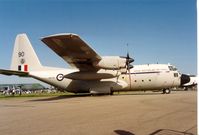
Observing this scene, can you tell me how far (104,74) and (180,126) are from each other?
59.7ft

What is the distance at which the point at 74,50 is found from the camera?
73.3 feet

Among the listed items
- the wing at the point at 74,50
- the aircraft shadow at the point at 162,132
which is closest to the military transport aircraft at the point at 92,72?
the wing at the point at 74,50

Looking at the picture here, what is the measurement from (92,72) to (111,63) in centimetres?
262

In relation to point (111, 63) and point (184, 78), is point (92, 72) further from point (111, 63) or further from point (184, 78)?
point (184, 78)

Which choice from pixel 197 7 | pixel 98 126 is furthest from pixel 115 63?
pixel 197 7

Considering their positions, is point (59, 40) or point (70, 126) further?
point (59, 40)

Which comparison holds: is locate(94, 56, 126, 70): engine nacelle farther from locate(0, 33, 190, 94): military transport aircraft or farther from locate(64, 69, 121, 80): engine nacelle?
locate(64, 69, 121, 80): engine nacelle

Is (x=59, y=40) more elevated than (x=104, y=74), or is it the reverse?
(x=59, y=40)

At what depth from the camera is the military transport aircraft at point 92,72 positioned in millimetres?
23750

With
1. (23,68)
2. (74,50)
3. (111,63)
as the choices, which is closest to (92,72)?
(111,63)

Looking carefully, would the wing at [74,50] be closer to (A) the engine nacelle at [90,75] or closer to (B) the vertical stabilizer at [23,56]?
(A) the engine nacelle at [90,75]

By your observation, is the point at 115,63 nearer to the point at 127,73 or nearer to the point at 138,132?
the point at 127,73

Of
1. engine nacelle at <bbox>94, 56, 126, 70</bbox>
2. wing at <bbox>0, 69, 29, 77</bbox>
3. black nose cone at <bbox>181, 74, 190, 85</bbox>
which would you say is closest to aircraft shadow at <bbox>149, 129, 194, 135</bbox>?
engine nacelle at <bbox>94, 56, 126, 70</bbox>

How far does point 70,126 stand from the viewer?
7.59 meters
